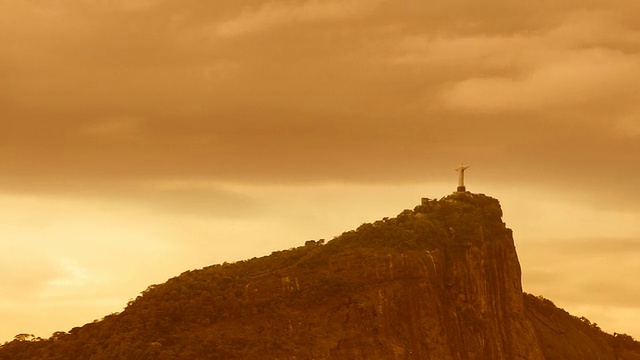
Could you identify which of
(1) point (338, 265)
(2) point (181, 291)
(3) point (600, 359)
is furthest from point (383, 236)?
(3) point (600, 359)

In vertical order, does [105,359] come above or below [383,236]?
below

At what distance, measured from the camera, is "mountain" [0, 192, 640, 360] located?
504 feet

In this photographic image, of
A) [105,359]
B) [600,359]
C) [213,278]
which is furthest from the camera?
A: [600,359]

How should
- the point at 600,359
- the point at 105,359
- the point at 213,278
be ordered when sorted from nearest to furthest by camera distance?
the point at 105,359, the point at 213,278, the point at 600,359

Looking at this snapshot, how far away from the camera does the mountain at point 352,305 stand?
153750 millimetres

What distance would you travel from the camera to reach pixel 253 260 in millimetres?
164250

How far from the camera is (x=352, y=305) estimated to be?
15725 cm

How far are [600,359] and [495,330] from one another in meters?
21.1

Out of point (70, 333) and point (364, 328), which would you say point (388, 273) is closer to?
point (364, 328)

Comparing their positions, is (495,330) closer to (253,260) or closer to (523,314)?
(523,314)

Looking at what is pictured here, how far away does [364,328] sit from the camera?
156125 millimetres

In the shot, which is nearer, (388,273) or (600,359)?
(388,273)

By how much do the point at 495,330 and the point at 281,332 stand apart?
19.5 meters

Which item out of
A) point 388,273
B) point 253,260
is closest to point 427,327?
point 388,273
